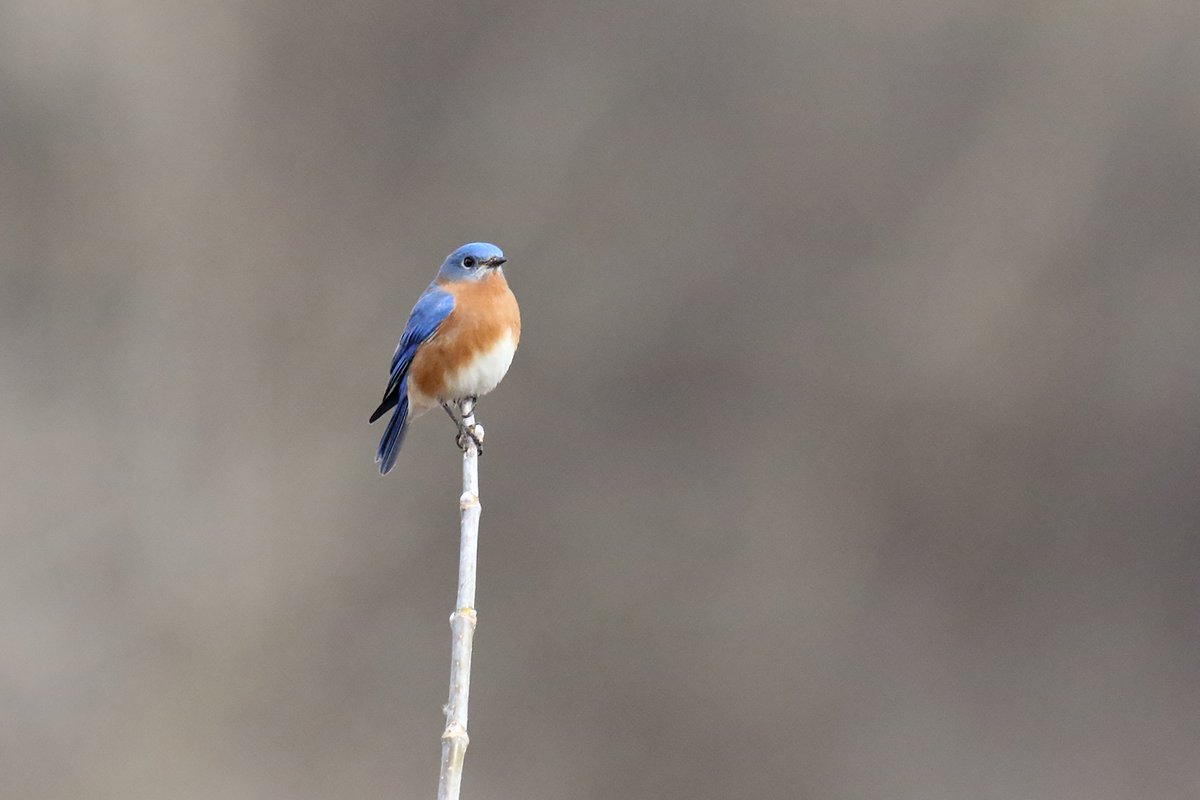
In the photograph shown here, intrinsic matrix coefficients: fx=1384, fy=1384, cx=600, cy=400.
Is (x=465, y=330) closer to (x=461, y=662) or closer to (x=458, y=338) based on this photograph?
(x=458, y=338)

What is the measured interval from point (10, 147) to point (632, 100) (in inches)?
125

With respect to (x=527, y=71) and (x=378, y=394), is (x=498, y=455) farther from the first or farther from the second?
(x=527, y=71)

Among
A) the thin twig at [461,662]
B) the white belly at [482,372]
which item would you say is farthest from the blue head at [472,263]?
the thin twig at [461,662]

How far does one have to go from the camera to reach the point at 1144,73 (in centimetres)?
727

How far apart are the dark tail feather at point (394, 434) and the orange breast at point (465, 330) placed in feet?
0.36

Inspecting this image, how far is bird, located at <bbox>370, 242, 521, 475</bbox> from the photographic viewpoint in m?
3.61

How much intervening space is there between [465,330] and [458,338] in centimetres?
3

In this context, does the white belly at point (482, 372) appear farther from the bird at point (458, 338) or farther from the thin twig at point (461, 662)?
the thin twig at point (461, 662)

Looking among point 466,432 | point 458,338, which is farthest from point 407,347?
point 466,432

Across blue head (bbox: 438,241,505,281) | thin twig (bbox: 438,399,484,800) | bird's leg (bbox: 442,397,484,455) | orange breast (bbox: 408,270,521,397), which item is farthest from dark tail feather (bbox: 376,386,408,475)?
thin twig (bbox: 438,399,484,800)

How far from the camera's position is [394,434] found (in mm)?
3893

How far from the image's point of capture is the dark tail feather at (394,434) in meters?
3.84

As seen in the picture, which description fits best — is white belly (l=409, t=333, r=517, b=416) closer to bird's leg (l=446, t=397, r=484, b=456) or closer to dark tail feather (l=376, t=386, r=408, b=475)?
bird's leg (l=446, t=397, r=484, b=456)

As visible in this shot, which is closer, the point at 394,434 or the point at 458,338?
the point at 458,338
